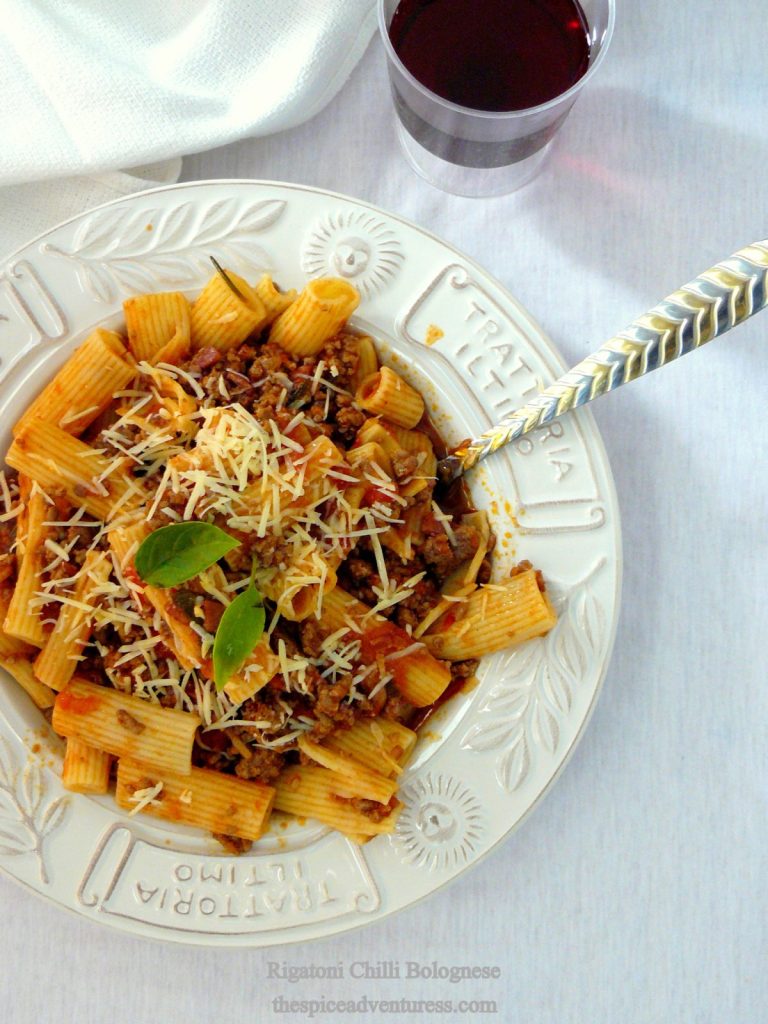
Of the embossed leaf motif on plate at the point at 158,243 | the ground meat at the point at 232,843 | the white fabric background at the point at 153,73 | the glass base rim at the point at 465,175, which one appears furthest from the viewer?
the glass base rim at the point at 465,175

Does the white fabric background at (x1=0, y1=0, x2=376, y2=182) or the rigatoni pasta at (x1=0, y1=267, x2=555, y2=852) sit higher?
the white fabric background at (x1=0, y1=0, x2=376, y2=182)

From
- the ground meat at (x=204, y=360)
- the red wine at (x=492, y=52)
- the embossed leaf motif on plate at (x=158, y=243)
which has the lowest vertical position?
the ground meat at (x=204, y=360)

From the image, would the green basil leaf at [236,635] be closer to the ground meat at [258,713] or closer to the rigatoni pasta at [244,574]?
the rigatoni pasta at [244,574]

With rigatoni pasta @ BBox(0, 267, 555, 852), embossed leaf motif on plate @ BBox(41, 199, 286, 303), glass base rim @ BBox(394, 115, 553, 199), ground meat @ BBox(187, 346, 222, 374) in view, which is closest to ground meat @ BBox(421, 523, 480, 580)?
rigatoni pasta @ BBox(0, 267, 555, 852)

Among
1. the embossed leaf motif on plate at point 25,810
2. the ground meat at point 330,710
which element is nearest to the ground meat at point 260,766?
the ground meat at point 330,710

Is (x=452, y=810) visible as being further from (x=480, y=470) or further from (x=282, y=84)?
(x=282, y=84)

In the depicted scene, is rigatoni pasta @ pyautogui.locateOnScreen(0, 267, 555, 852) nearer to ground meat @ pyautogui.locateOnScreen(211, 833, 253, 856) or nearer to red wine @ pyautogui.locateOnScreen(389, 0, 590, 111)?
ground meat @ pyautogui.locateOnScreen(211, 833, 253, 856)
